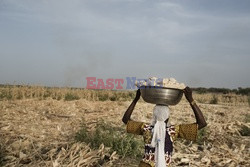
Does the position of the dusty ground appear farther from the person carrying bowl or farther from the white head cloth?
the white head cloth

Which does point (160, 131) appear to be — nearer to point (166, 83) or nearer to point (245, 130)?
point (166, 83)

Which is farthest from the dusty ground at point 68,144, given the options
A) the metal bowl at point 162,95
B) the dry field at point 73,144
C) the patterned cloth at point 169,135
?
the metal bowl at point 162,95

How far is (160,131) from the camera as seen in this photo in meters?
Answer: 2.63

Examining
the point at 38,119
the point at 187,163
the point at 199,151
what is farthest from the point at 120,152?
the point at 38,119

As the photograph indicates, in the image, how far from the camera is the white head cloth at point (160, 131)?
2.62 m

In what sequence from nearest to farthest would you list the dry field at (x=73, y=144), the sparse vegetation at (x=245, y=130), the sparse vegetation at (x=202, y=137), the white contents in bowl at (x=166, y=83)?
the white contents in bowl at (x=166, y=83), the dry field at (x=73, y=144), the sparse vegetation at (x=202, y=137), the sparse vegetation at (x=245, y=130)

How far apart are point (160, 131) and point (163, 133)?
1.1 inches

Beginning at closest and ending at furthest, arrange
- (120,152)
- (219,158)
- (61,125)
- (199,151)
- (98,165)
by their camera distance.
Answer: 1. (98,165)
2. (120,152)
3. (219,158)
4. (199,151)
5. (61,125)

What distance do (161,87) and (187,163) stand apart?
242 centimetres

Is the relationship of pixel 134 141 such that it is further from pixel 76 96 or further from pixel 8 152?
pixel 76 96

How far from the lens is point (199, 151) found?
17.1ft

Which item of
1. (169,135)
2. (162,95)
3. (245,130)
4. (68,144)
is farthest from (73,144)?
(245,130)

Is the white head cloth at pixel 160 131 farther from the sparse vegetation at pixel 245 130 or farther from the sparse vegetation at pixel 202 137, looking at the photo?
the sparse vegetation at pixel 245 130

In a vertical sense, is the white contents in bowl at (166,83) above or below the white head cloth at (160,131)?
above
